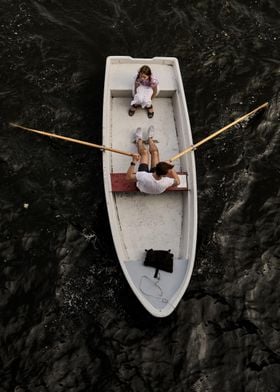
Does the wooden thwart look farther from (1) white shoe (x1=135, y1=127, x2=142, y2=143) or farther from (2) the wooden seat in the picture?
(2) the wooden seat

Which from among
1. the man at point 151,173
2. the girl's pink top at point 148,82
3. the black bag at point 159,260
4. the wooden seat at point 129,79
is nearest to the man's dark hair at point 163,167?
the man at point 151,173

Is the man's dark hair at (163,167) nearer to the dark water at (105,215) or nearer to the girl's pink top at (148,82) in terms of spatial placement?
the dark water at (105,215)

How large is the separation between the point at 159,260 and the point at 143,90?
485cm

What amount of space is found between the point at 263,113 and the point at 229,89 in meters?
1.40

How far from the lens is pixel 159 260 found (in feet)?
29.2

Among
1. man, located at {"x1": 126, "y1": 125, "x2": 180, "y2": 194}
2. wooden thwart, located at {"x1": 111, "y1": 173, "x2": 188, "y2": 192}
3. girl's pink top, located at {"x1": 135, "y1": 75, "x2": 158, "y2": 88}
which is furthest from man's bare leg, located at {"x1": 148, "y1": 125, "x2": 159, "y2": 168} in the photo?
girl's pink top, located at {"x1": 135, "y1": 75, "x2": 158, "y2": 88}

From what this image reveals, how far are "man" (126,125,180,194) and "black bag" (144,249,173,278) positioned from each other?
1.49 metres

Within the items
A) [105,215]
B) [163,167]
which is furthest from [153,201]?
[163,167]

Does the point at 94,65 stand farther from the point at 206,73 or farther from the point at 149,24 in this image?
the point at 206,73

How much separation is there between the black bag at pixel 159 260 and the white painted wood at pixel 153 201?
0.13 m

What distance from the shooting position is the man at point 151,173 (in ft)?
28.6

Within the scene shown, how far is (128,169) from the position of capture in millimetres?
9938

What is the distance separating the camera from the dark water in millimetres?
8562

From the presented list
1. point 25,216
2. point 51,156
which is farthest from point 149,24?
point 25,216
